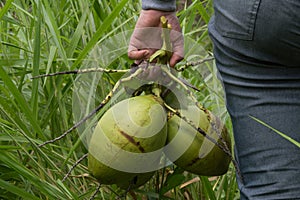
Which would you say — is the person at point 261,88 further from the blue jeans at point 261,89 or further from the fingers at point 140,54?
the fingers at point 140,54

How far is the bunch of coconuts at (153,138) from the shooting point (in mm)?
1337

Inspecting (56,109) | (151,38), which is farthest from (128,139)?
(56,109)

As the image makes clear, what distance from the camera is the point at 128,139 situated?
1332mm

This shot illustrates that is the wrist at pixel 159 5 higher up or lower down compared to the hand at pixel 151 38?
higher up

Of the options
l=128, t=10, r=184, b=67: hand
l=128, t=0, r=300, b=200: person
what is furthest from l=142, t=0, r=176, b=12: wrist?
l=128, t=0, r=300, b=200: person

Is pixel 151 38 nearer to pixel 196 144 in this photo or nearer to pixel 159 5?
pixel 159 5

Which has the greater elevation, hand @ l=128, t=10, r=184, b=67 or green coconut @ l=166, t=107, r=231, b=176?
hand @ l=128, t=10, r=184, b=67

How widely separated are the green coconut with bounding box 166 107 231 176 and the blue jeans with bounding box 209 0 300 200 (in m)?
0.05

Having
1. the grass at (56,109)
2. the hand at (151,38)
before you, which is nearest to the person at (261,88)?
the hand at (151,38)

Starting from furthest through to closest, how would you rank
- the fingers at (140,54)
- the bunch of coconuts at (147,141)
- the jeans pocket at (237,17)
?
the fingers at (140,54), the bunch of coconuts at (147,141), the jeans pocket at (237,17)

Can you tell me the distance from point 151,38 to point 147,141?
9.6 inches

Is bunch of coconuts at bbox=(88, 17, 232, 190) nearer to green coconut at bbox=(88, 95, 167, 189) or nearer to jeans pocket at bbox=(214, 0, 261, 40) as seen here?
green coconut at bbox=(88, 95, 167, 189)

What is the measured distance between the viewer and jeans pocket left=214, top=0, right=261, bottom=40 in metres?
1.23

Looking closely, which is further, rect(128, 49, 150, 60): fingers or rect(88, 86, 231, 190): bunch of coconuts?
rect(128, 49, 150, 60): fingers
